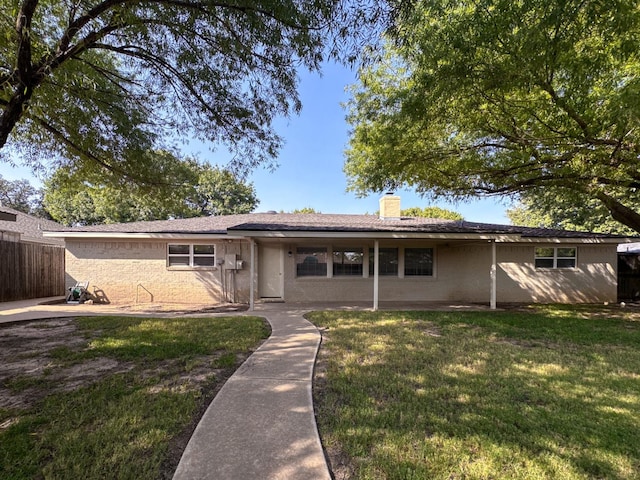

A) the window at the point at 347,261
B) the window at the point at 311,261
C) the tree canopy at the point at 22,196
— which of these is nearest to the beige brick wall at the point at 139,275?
the window at the point at 311,261

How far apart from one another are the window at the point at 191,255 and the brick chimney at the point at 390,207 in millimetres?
6995

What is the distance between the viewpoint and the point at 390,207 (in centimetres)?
1315

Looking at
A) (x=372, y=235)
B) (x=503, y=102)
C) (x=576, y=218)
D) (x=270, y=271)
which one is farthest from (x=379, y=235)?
(x=576, y=218)

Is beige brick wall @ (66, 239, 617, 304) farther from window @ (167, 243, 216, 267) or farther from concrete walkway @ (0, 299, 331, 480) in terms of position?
concrete walkway @ (0, 299, 331, 480)

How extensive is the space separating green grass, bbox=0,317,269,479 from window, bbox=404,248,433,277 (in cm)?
724

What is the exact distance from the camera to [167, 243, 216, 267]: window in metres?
11.1

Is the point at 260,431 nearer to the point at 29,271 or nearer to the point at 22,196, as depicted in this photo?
the point at 29,271

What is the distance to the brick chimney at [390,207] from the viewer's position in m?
13.1

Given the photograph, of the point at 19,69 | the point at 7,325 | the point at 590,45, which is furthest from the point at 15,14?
the point at 590,45

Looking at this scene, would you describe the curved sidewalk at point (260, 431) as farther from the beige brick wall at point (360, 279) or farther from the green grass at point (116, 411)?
the beige brick wall at point (360, 279)

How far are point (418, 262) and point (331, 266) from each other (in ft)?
10.8

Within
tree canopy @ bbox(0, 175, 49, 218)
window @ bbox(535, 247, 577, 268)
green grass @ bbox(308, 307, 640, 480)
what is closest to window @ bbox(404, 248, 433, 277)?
window @ bbox(535, 247, 577, 268)

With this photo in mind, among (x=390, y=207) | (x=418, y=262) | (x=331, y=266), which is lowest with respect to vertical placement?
(x=331, y=266)

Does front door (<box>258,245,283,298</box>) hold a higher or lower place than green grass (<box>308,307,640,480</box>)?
higher
